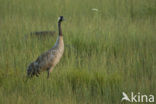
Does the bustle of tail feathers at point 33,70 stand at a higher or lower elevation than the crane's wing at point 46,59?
lower

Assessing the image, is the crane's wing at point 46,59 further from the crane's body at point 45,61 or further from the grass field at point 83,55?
the grass field at point 83,55

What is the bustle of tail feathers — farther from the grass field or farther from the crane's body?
the grass field

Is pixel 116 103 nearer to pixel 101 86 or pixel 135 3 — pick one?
pixel 101 86

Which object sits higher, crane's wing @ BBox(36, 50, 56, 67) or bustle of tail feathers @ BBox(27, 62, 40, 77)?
crane's wing @ BBox(36, 50, 56, 67)

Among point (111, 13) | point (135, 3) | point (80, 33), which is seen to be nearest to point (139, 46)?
point (80, 33)

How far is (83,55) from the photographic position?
575 cm

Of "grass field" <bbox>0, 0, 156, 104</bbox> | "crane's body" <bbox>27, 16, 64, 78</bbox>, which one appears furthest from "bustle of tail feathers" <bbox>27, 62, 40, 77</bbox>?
"grass field" <bbox>0, 0, 156, 104</bbox>

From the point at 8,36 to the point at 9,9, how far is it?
3976 millimetres

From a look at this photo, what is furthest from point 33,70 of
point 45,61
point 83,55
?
point 83,55

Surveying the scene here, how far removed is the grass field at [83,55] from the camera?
4.27 m

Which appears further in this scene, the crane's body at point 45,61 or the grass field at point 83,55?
the crane's body at point 45,61

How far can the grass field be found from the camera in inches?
168

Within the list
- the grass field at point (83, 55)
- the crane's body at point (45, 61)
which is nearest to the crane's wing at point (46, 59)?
the crane's body at point (45, 61)

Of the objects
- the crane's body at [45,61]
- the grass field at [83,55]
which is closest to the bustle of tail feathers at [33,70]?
the crane's body at [45,61]
